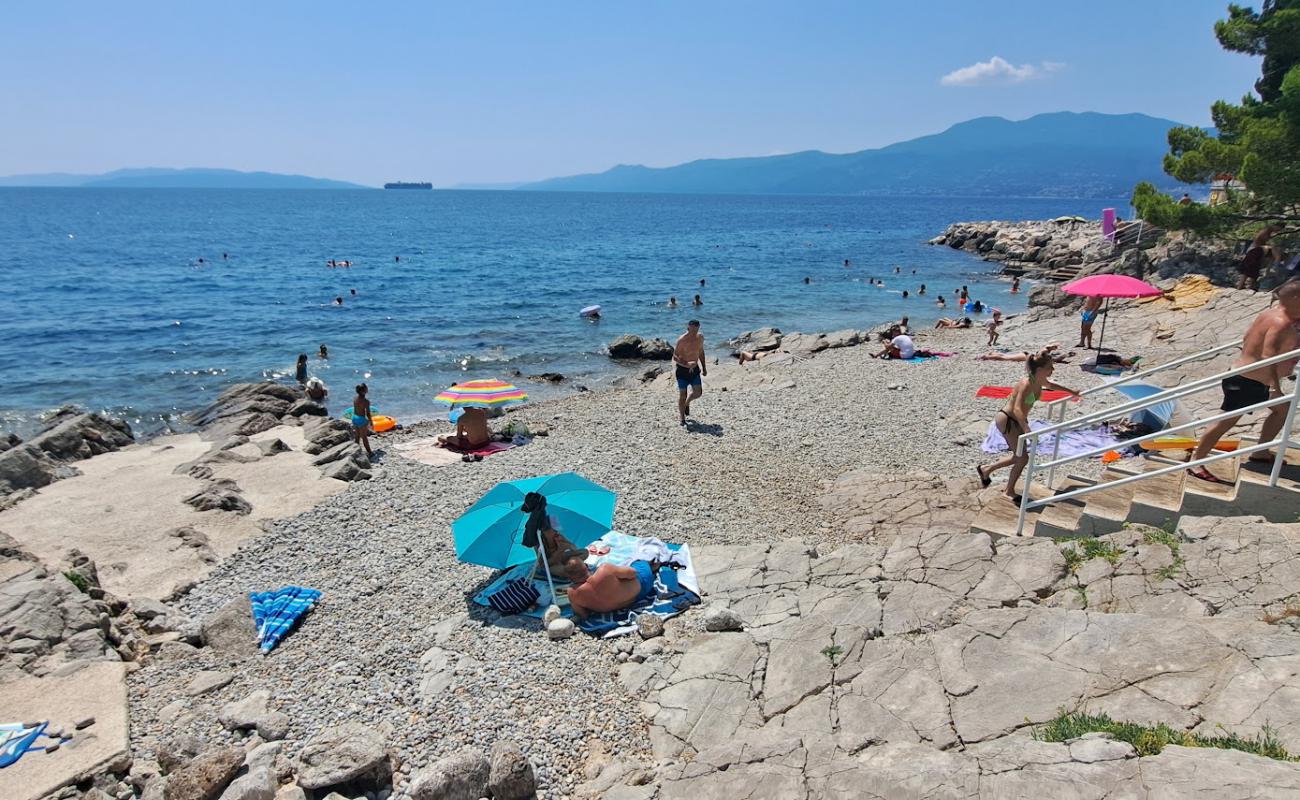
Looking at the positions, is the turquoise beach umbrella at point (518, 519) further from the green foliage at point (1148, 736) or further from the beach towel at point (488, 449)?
the beach towel at point (488, 449)

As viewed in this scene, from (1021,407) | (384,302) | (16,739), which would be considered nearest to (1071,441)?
(1021,407)

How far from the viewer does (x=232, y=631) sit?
805 centimetres

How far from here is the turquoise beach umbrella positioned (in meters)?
8.20

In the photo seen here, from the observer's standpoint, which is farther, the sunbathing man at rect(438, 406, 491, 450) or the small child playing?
the small child playing

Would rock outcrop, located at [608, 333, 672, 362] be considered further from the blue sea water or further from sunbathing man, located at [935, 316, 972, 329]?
sunbathing man, located at [935, 316, 972, 329]

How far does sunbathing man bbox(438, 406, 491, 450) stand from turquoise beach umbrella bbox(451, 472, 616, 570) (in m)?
7.34

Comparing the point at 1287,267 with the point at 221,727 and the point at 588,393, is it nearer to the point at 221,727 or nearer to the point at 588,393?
the point at 588,393

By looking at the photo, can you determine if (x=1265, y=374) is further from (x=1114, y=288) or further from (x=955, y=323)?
(x=955, y=323)

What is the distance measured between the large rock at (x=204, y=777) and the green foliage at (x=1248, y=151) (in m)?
21.7

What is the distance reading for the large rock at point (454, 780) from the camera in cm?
514

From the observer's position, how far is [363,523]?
1104 cm

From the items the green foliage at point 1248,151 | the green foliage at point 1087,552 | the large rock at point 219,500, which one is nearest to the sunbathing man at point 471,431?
the large rock at point 219,500

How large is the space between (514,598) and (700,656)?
2.42 m

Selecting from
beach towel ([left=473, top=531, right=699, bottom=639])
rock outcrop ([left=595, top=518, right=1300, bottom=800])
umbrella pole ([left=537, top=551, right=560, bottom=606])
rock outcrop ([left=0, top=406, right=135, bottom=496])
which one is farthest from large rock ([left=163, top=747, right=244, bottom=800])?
rock outcrop ([left=0, top=406, right=135, bottom=496])
